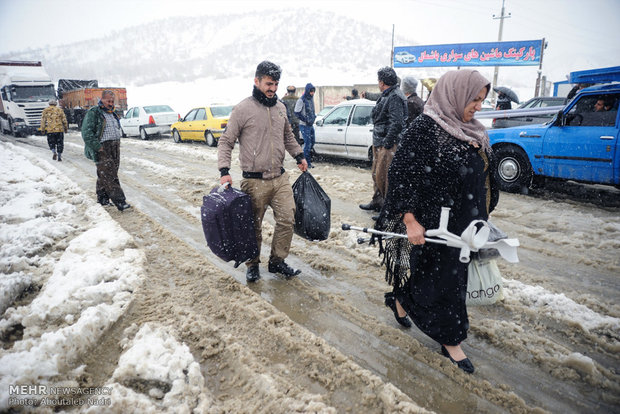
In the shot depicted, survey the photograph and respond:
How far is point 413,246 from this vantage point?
7.64 feet

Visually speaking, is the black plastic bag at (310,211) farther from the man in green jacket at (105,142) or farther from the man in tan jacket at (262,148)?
the man in green jacket at (105,142)

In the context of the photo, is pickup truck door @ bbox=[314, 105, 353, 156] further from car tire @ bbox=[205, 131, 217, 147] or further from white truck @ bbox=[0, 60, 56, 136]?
white truck @ bbox=[0, 60, 56, 136]

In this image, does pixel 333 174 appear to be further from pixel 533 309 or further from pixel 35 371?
pixel 35 371

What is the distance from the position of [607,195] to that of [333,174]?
16.6ft

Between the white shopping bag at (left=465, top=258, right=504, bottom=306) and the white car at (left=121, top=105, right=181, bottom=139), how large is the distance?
16.2 m

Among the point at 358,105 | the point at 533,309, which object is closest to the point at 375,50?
the point at 358,105

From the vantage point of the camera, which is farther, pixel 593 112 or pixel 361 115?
pixel 361 115

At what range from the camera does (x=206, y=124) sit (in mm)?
13289

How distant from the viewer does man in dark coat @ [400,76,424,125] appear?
16.5ft

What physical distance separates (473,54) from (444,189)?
2425 centimetres

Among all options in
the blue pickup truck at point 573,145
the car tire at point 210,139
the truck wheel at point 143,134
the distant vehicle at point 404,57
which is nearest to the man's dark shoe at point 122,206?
the blue pickup truck at point 573,145

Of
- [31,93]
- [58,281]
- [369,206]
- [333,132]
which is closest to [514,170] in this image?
[369,206]

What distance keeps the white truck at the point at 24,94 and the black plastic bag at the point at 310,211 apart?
67.3 ft

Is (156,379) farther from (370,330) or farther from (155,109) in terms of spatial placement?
(155,109)
